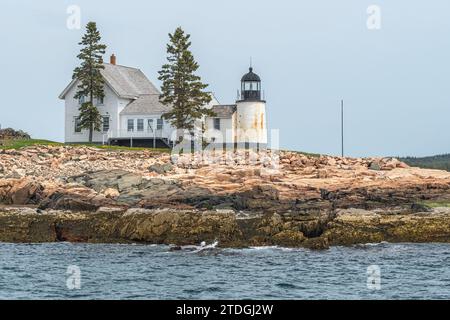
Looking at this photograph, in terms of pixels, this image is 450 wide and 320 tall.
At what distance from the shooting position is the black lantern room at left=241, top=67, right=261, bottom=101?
67.3 meters

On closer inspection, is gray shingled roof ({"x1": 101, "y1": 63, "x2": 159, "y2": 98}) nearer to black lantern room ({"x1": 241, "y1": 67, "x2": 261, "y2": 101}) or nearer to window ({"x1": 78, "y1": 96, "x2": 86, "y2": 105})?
window ({"x1": 78, "y1": 96, "x2": 86, "y2": 105})

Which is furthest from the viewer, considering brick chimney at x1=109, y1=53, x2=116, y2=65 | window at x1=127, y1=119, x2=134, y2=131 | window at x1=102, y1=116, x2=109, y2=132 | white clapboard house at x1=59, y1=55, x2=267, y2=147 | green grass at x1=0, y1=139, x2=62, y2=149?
brick chimney at x1=109, y1=53, x2=116, y2=65

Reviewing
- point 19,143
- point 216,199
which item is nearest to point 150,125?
point 19,143

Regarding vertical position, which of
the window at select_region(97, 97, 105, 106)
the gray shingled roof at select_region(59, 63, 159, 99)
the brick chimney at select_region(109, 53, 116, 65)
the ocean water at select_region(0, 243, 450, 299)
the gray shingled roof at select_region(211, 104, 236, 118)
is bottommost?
the ocean water at select_region(0, 243, 450, 299)

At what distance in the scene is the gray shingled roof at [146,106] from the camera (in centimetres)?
6616

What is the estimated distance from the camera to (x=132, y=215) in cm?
3466

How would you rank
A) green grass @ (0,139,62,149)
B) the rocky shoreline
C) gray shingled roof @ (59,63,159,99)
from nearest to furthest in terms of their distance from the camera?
the rocky shoreline
green grass @ (0,139,62,149)
gray shingled roof @ (59,63,159,99)

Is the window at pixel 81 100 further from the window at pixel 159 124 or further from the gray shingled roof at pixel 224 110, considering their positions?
the gray shingled roof at pixel 224 110

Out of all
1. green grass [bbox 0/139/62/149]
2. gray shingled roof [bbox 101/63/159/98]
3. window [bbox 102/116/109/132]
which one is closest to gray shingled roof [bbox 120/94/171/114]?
gray shingled roof [bbox 101/63/159/98]

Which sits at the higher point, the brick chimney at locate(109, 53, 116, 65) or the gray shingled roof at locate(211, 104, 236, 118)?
the brick chimney at locate(109, 53, 116, 65)

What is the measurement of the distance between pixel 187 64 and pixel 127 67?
12087mm

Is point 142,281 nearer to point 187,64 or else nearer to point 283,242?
point 283,242

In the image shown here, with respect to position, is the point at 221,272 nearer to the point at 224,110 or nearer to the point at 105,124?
the point at 224,110
